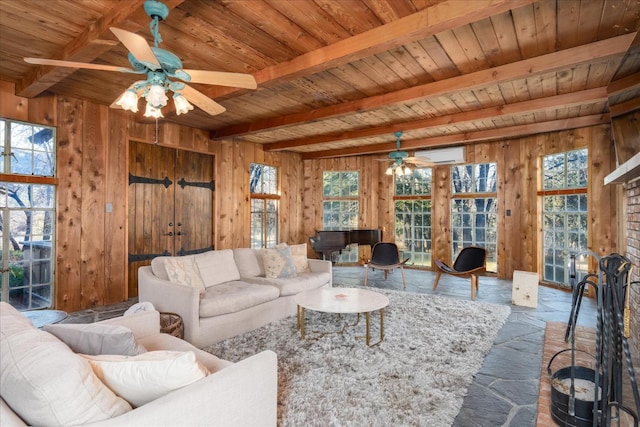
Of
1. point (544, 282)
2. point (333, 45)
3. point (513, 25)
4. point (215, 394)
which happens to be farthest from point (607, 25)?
point (544, 282)

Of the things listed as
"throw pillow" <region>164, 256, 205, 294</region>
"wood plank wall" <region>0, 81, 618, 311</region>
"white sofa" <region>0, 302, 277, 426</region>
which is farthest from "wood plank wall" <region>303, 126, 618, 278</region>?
"white sofa" <region>0, 302, 277, 426</region>

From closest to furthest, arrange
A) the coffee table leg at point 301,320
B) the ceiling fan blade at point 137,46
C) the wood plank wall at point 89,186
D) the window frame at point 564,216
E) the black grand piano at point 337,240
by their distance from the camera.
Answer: the ceiling fan blade at point 137,46 < the coffee table leg at point 301,320 < the wood plank wall at point 89,186 < the window frame at point 564,216 < the black grand piano at point 337,240

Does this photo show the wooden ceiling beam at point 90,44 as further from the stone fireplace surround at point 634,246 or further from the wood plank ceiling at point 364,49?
the stone fireplace surround at point 634,246

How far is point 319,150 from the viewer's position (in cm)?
783

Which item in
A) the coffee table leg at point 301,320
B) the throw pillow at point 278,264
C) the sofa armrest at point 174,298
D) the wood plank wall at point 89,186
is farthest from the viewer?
the throw pillow at point 278,264

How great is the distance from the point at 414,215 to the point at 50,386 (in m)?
7.40

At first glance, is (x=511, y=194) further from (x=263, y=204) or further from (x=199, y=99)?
(x=199, y=99)

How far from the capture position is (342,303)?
10.7ft

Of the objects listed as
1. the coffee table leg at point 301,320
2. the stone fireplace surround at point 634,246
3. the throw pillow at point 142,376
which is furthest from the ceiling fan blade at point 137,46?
the stone fireplace surround at point 634,246

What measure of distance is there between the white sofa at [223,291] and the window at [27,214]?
60.8 inches

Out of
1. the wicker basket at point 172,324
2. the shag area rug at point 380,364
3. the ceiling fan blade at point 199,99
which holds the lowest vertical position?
the shag area rug at point 380,364

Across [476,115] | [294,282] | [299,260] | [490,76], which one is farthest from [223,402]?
[476,115]

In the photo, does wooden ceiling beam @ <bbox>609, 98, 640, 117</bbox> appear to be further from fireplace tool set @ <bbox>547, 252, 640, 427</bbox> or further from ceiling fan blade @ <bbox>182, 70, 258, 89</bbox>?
ceiling fan blade @ <bbox>182, 70, 258, 89</bbox>

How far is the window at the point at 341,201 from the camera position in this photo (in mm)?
8156
